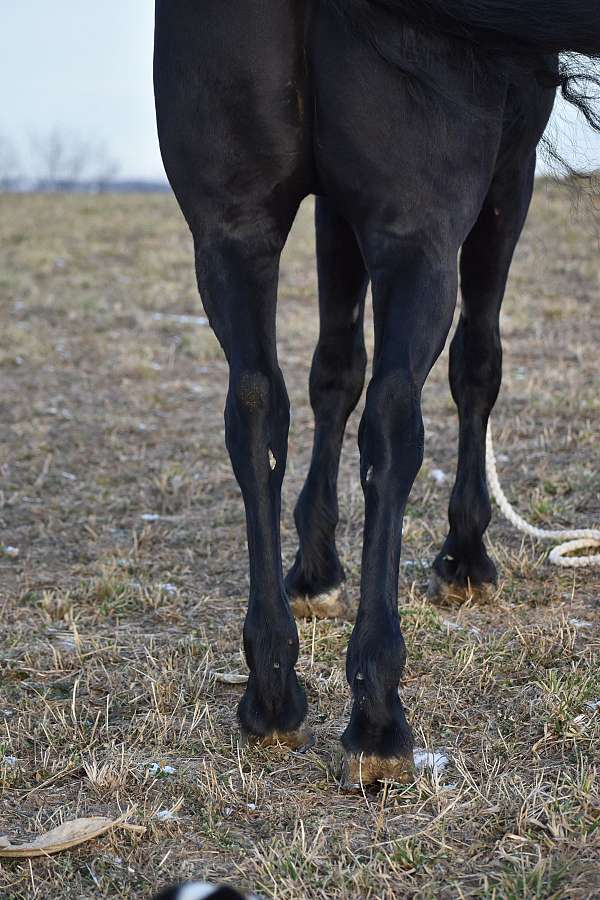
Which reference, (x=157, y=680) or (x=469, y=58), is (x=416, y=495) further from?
(x=469, y=58)

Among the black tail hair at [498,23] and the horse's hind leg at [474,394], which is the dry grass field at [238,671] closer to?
the horse's hind leg at [474,394]

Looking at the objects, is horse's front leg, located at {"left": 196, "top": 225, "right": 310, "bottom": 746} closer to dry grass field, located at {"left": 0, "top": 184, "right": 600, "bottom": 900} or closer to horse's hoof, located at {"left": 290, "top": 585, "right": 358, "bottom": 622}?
dry grass field, located at {"left": 0, "top": 184, "right": 600, "bottom": 900}

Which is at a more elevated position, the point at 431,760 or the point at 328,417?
the point at 328,417

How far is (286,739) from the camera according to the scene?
2.51 meters

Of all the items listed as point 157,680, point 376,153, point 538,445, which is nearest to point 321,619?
point 157,680

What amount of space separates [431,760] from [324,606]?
1040 mm

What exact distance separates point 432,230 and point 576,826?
1338 millimetres

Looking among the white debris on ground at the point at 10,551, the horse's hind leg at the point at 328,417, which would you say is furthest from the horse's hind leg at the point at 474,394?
the white debris on ground at the point at 10,551

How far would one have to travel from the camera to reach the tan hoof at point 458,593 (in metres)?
3.52

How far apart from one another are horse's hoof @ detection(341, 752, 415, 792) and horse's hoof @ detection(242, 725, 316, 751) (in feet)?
0.80

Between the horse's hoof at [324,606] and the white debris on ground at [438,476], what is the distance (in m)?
1.59

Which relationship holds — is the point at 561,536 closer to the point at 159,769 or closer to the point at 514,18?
the point at 159,769

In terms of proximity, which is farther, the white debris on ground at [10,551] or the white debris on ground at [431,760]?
the white debris on ground at [10,551]

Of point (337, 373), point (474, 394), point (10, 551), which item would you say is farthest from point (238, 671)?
point (10, 551)
